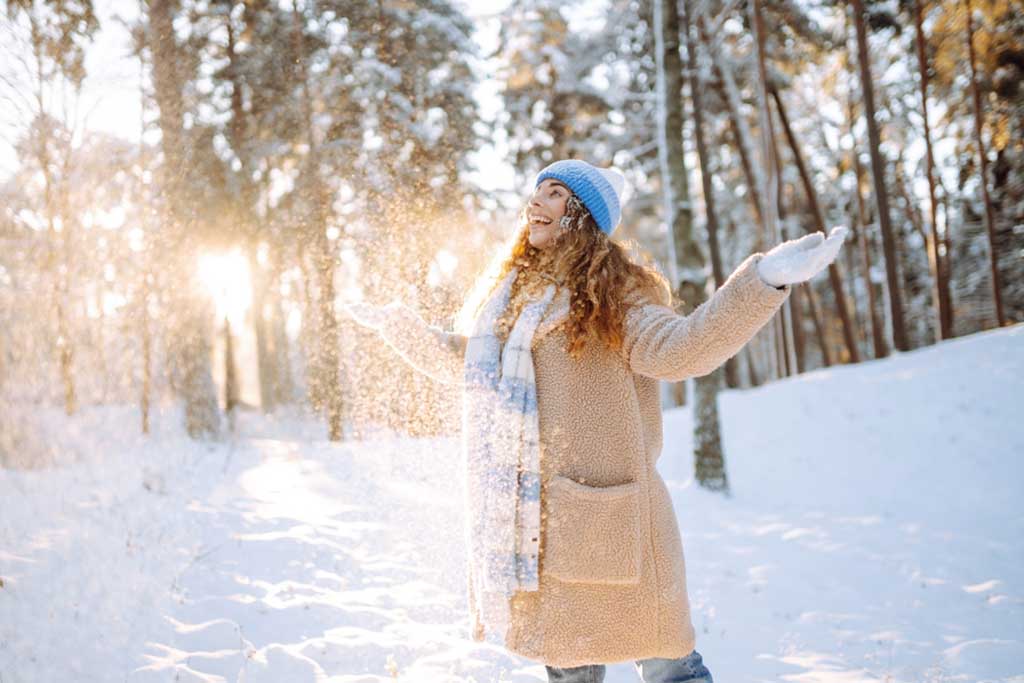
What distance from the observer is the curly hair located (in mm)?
1948

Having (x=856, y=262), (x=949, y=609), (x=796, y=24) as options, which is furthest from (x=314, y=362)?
(x=856, y=262)

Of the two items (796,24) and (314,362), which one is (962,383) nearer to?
(796,24)

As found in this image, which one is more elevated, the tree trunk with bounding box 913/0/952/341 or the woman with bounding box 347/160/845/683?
the tree trunk with bounding box 913/0/952/341

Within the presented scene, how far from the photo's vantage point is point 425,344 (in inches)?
98.6

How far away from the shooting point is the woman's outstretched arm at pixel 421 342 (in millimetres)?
2488

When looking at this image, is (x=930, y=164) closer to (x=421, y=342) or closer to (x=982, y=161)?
(x=982, y=161)

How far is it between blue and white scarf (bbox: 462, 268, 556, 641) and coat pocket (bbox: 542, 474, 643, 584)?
0.22 ft

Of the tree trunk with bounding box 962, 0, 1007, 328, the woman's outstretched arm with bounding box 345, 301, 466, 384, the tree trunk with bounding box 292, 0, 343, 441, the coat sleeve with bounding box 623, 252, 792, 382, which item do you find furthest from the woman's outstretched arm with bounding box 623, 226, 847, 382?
the tree trunk with bounding box 962, 0, 1007, 328

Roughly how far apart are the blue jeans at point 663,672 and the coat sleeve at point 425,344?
44.6 inches

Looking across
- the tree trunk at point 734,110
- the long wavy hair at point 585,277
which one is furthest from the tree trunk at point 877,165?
the long wavy hair at point 585,277

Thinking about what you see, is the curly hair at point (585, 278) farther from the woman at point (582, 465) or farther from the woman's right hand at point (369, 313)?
the woman's right hand at point (369, 313)

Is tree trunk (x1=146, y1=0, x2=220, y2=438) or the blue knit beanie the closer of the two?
the blue knit beanie

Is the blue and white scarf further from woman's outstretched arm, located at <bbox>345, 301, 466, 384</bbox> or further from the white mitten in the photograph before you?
the white mitten

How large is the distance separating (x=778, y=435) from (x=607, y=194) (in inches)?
326
